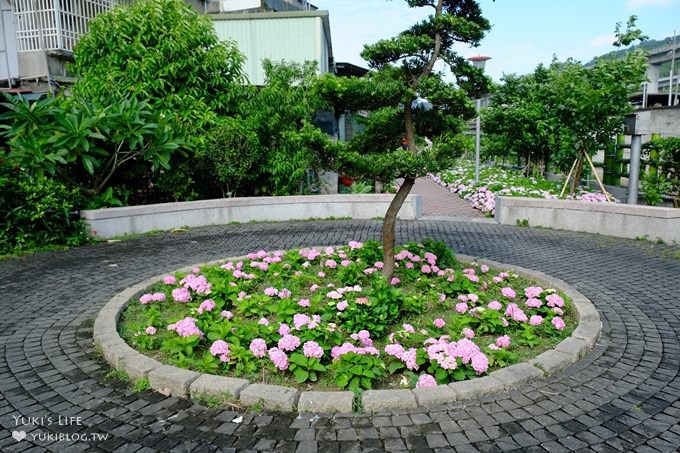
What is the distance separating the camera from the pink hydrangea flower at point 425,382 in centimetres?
338

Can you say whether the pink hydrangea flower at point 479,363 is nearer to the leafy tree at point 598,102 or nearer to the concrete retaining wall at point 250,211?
the concrete retaining wall at point 250,211

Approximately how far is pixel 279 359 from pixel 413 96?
3.17 meters

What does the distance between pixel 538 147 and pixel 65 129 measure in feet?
43.2

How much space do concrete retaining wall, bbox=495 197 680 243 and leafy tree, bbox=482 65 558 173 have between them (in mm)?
3652

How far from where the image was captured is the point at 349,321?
4.29 m

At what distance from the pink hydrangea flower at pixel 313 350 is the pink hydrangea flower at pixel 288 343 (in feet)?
0.40

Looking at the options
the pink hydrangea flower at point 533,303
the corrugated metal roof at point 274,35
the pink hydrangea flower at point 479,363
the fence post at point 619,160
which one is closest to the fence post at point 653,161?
the fence post at point 619,160

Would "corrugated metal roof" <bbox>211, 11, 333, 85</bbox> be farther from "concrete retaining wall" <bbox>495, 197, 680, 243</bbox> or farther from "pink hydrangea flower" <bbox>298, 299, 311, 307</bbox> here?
"pink hydrangea flower" <bbox>298, 299, 311, 307</bbox>

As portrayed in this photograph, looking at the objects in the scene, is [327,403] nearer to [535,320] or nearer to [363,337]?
[363,337]

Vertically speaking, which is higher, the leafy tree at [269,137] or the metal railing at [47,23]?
the metal railing at [47,23]

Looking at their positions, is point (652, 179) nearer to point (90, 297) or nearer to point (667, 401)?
point (667, 401)

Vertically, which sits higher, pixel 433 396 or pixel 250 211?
pixel 250 211

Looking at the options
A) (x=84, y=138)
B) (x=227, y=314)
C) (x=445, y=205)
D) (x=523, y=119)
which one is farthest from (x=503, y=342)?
(x=523, y=119)

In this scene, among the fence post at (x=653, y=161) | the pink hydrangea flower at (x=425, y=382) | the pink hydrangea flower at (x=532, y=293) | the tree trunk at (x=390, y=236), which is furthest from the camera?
the fence post at (x=653, y=161)
